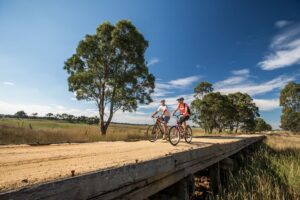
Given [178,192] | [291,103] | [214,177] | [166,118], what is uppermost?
[291,103]

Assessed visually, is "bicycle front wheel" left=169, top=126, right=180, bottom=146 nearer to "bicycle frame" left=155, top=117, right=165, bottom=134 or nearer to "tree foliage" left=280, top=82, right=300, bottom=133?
"bicycle frame" left=155, top=117, right=165, bottom=134

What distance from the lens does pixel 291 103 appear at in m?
65.2

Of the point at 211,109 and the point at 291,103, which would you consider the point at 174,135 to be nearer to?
the point at 211,109

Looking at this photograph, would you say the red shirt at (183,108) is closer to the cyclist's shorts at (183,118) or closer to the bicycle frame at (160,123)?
the cyclist's shorts at (183,118)

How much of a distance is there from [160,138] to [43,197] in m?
10.0

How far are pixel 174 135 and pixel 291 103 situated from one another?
66801 mm

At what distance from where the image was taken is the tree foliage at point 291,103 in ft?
206

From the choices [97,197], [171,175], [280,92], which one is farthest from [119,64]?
[280,92]

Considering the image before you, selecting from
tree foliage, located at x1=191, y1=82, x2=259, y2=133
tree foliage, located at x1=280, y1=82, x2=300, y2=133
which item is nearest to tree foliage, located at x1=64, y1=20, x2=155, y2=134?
tree foliage, located at x1=191, y1=82, x2=259, y2=133

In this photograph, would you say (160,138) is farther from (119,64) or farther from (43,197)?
(119,64)

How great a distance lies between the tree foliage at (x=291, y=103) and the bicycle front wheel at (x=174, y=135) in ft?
208

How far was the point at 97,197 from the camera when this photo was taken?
2.93 m

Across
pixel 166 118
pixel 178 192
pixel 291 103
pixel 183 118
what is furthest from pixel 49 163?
pixel 291 103

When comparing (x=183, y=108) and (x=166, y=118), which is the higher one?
(x=183, y=108)
